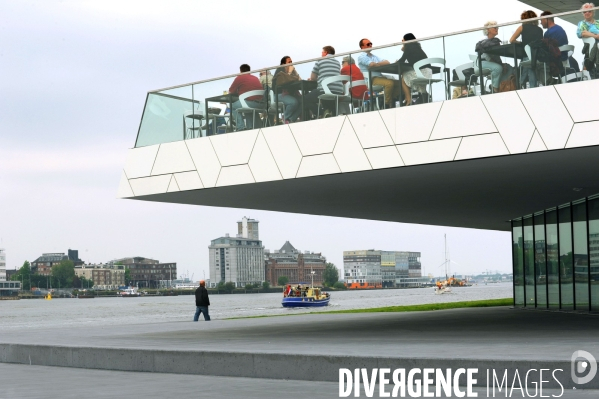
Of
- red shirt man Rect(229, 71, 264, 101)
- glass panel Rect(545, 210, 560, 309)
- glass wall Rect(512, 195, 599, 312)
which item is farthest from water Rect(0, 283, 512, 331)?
red shirt man Rect(229, 71, 264, 101)

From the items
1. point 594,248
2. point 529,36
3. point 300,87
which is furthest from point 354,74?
point 594,248

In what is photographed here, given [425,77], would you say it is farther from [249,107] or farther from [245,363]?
[245,363]

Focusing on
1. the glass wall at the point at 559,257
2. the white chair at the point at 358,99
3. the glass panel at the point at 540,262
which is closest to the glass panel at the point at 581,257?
the glass wall at the point at 559,257

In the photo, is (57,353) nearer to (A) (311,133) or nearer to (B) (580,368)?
(A) (311,133)

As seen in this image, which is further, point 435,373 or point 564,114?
point 564,114

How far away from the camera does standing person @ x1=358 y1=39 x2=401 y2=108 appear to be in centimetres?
1450

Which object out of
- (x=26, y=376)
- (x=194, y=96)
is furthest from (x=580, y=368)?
(x=194, y=96)

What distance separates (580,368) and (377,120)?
21.3 ft

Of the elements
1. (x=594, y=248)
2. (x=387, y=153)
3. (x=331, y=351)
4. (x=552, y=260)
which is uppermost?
(x=387, y=153)

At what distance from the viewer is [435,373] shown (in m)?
10.0

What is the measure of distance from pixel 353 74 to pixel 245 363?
6051mm

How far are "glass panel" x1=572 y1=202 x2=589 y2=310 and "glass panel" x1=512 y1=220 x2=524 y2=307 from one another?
5.10 metres

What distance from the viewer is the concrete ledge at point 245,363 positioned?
9.59 metres

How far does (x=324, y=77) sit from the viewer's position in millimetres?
15547
